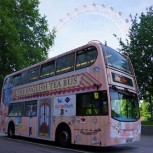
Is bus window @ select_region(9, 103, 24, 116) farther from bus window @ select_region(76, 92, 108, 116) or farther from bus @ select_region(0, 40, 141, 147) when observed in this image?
bus window @ select_region(76, 92, 108, 116)

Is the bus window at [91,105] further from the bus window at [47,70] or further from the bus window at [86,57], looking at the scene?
the bus window at [47,70]

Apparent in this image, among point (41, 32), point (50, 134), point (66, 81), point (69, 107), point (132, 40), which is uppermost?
point (41, 32)

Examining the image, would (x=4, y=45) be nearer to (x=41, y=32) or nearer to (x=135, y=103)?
(x=41, y=32)

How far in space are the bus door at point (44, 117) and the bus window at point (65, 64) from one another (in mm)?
1603

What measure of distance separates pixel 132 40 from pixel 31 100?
13.0 m

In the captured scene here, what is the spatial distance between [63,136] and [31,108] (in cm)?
376

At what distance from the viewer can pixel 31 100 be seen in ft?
58.1

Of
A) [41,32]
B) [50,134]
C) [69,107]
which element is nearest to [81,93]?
[69,107]

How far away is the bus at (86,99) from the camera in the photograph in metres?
12.4

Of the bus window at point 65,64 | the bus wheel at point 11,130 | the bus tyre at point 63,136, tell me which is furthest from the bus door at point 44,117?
the bus wheel at point 11,130

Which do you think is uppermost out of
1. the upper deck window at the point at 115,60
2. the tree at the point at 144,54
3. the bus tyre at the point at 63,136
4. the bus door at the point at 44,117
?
the tree at the point at 144,54

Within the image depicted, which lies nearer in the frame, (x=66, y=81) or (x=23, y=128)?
(x=66, y=81)

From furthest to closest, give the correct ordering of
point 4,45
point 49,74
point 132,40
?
point 4,45, point 132,40, point 49,74

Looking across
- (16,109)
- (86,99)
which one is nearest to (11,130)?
(16,109)
